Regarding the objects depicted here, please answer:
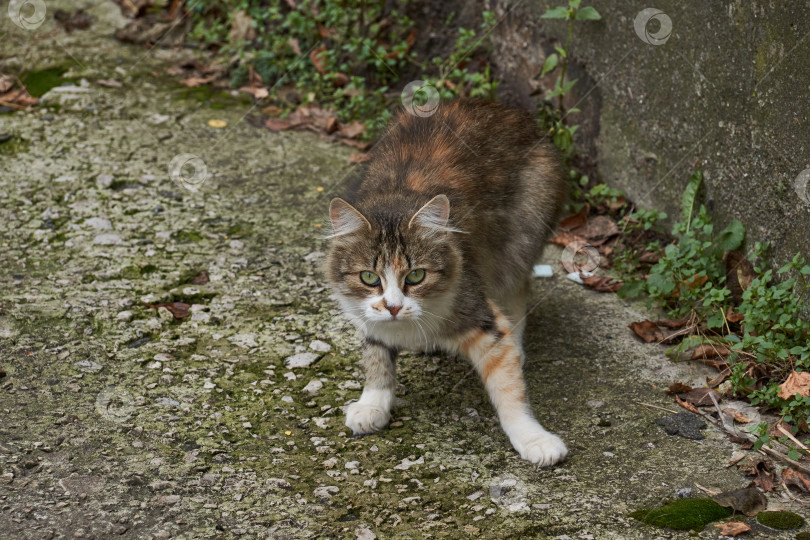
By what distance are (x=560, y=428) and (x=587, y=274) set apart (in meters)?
1.40

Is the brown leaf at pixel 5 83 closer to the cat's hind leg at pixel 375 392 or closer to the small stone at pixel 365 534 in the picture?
the cat's hind leg at pixel 375 392

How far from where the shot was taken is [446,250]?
12.7 feet

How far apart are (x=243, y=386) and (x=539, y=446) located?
1389mm

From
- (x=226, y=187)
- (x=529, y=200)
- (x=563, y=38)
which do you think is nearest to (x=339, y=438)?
(x=529, y=200)

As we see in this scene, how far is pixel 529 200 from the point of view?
454 cm

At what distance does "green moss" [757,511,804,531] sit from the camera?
3160 mm

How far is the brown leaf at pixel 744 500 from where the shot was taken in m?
3.24

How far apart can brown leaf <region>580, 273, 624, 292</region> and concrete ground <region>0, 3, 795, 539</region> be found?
0.24 feet

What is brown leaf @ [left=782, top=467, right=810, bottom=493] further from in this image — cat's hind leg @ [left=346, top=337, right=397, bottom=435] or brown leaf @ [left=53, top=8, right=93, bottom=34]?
brown leaf @ [left=53, top=8, right=93, bottom=34]

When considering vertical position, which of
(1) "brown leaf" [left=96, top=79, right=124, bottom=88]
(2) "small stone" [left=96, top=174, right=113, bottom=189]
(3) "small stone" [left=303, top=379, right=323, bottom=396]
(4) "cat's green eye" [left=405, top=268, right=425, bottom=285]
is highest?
(4) "cat's green eye" [left=405, top=268, right=425, bottom=285]

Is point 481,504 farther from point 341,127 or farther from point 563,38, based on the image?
point 341,127
